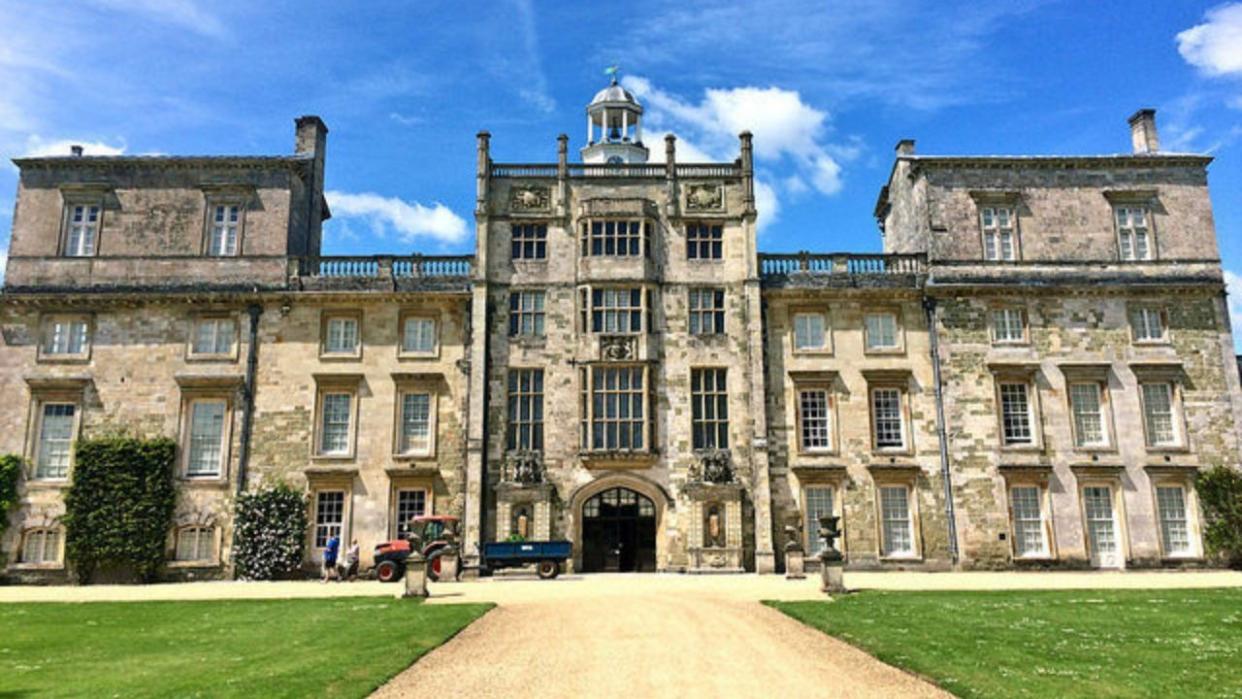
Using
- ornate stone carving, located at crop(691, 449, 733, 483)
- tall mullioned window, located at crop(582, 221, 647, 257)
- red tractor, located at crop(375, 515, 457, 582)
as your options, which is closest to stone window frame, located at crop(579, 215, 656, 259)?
tall mullioned window, located at crop(582, 221, 647, 257)

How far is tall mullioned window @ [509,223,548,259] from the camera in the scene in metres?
31.3

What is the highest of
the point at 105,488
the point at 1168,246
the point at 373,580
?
the point at 1168,246

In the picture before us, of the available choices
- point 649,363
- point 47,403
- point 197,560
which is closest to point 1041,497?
point 649,363

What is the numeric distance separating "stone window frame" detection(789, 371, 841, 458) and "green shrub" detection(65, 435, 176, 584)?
21.0 m

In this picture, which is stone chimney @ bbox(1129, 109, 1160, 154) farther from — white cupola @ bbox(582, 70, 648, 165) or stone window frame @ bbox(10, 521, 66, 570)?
stone window frame @ bbox(10, 521, 66, 570)

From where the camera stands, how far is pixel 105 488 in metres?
28.4

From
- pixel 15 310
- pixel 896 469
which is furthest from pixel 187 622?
pixel 896 469

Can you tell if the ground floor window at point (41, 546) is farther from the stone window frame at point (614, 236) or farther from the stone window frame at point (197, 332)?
the stone window frame at point (614, 236)

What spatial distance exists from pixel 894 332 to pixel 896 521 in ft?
21.6

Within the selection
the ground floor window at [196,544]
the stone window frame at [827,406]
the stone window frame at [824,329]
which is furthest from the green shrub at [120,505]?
the stone window frame at [824,329]

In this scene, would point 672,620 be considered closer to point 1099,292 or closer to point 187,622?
point 187,622

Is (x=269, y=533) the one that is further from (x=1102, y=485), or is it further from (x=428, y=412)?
(x=1102, y=485)

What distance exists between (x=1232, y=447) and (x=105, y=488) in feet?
123

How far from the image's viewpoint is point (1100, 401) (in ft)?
98.1
